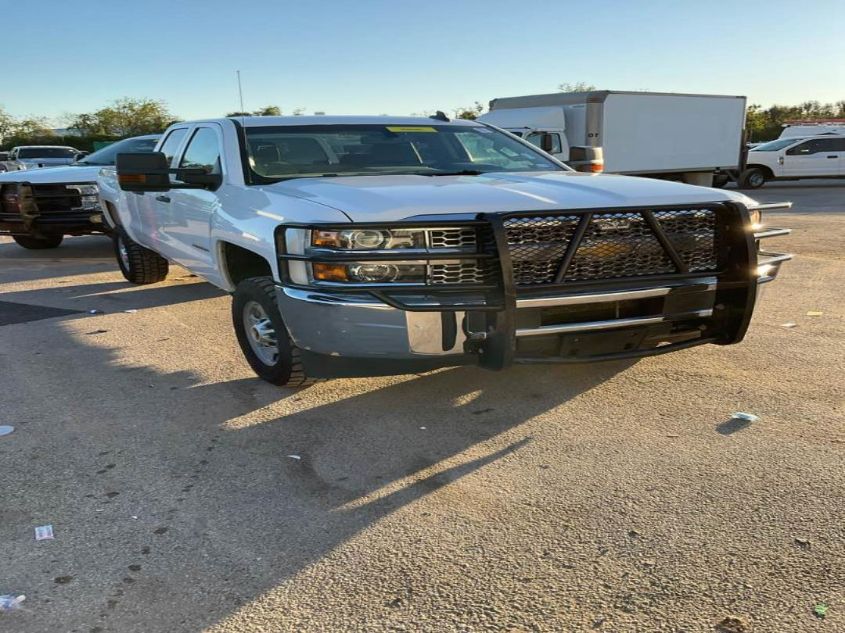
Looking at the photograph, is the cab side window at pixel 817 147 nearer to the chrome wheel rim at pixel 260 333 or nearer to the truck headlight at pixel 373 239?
the chrome wheel rim at pixel 260 333

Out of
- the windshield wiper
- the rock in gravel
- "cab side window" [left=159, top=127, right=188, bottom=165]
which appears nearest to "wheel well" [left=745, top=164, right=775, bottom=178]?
"cab side window" [left=159, top=127, right=188, bottom=165]

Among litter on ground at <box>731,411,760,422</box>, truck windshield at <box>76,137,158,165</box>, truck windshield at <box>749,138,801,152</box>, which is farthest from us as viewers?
truck windshield at <box>749,138,801,152</box>

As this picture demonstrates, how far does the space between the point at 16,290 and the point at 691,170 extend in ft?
54.6

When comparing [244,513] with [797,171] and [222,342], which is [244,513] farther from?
[797,171]

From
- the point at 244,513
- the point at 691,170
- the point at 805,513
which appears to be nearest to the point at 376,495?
the point at 244,513

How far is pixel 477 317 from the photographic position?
3299 millimetres

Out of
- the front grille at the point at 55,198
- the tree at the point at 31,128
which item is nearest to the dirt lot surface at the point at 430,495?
the front grille at the point at 55,198

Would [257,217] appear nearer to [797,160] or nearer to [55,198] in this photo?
[55,198]

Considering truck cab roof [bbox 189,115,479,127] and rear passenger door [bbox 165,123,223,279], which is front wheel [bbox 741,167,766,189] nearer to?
truck cab roof [bbox 189,115,479,127]

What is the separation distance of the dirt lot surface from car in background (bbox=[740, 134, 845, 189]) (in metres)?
20.0

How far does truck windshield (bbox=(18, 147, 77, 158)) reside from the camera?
24.4 metres

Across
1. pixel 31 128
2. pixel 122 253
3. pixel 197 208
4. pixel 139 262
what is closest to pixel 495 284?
pixel 197 208

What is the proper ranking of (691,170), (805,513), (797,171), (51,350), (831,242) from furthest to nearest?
(797,171) → (691,170) → (831,242) → (51,350) → (805,513)

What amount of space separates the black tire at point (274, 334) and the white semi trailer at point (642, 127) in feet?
37.0
